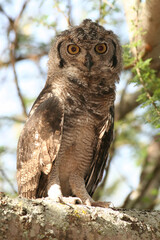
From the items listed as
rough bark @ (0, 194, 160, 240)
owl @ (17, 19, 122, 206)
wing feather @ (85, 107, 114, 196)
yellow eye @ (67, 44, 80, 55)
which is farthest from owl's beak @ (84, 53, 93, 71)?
rough bark @ (0, 194, 160, 240)

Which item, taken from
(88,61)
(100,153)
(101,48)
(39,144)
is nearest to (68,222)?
(39,144)

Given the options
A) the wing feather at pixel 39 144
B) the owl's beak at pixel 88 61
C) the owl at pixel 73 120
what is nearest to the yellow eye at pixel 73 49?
the owl at pixel 73 120

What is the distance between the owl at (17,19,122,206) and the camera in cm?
324

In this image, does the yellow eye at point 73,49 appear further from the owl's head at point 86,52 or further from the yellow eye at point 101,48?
the yellow eye at point 101,48

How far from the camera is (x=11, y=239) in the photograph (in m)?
1.99

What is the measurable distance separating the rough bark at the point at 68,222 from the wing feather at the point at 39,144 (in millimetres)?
803

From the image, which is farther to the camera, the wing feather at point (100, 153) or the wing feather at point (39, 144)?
the wing feather at point (100, 153)

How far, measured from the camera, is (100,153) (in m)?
3.64

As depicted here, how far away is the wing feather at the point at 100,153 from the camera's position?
3.59 metres

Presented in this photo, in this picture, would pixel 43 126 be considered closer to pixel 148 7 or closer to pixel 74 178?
pixel 74 178

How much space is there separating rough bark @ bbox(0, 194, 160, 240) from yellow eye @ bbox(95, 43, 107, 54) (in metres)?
1.73

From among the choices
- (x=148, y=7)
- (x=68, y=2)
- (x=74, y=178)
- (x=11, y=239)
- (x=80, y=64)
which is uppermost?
(x=68, y=2)

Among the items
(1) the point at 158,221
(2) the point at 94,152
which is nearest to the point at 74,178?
(2) the point at 94,152

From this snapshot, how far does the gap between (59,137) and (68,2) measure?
201 cm
